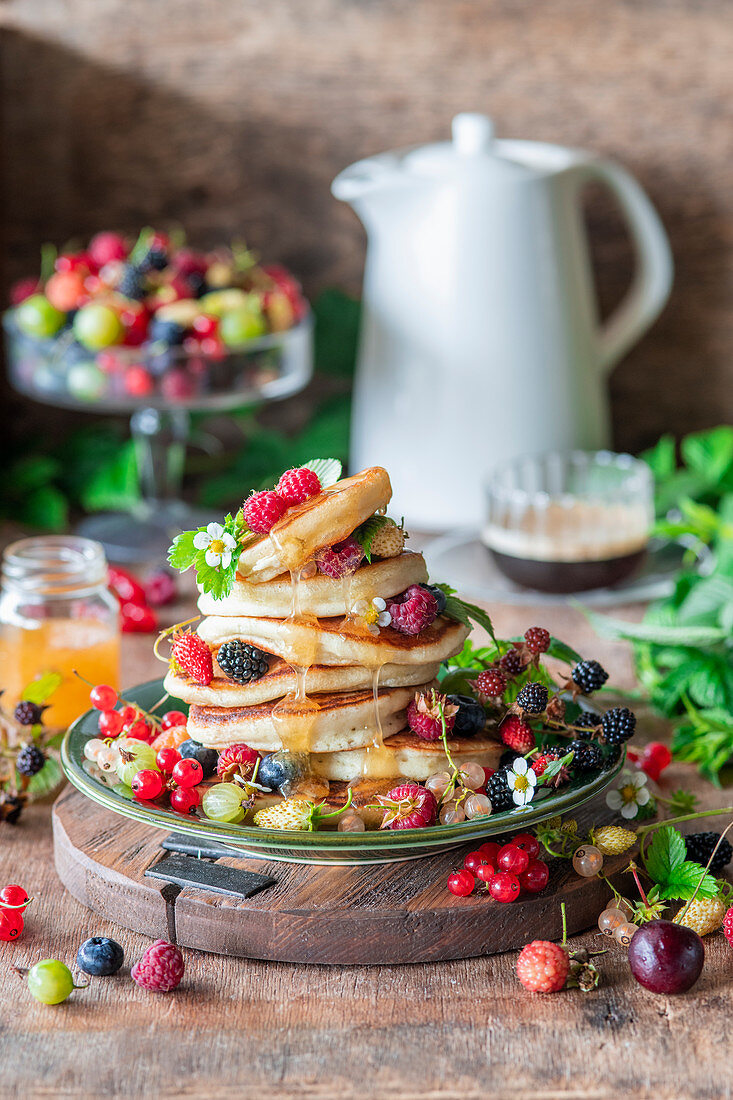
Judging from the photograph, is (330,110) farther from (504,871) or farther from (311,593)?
(504,871)

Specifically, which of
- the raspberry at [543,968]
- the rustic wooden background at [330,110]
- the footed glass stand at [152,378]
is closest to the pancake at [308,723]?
the raspberry at [543,968]

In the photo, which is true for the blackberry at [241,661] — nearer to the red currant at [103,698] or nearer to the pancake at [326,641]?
the pancake at [326,641]

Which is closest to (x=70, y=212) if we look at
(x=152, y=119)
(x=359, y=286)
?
(x=152, y=119)

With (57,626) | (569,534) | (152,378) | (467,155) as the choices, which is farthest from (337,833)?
(467,155)

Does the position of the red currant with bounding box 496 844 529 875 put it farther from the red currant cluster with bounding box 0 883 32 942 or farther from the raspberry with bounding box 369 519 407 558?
the red currant cluster with bounding box 0 883 32 942

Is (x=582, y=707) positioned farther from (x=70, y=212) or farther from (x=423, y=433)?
(x=70, y=212)
